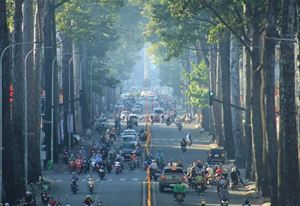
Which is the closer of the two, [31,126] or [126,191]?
[126,191]

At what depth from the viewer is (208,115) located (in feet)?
437

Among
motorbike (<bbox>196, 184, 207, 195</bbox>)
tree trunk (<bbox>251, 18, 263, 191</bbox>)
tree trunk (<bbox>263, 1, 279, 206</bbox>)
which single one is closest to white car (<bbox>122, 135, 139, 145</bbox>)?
motorbike (<bbox>196, 184, 207, 195</bbox>)

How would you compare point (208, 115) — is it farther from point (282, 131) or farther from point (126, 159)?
point (282, 131)

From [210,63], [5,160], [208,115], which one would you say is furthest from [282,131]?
[208,115]

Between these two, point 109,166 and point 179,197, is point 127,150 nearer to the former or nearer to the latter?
point 109,166

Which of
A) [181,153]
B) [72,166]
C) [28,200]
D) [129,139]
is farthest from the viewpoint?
[181,153]

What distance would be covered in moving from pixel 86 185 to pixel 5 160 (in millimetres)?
17525

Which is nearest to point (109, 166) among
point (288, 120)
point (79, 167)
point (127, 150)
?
point (79, 167)

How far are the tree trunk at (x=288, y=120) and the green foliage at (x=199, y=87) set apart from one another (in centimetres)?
7670

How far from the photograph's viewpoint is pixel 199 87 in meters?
132

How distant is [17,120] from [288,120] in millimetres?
19698

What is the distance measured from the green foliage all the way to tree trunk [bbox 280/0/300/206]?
252ft

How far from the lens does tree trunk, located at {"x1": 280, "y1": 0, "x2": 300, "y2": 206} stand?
46500mm

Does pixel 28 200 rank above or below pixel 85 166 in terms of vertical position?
above
